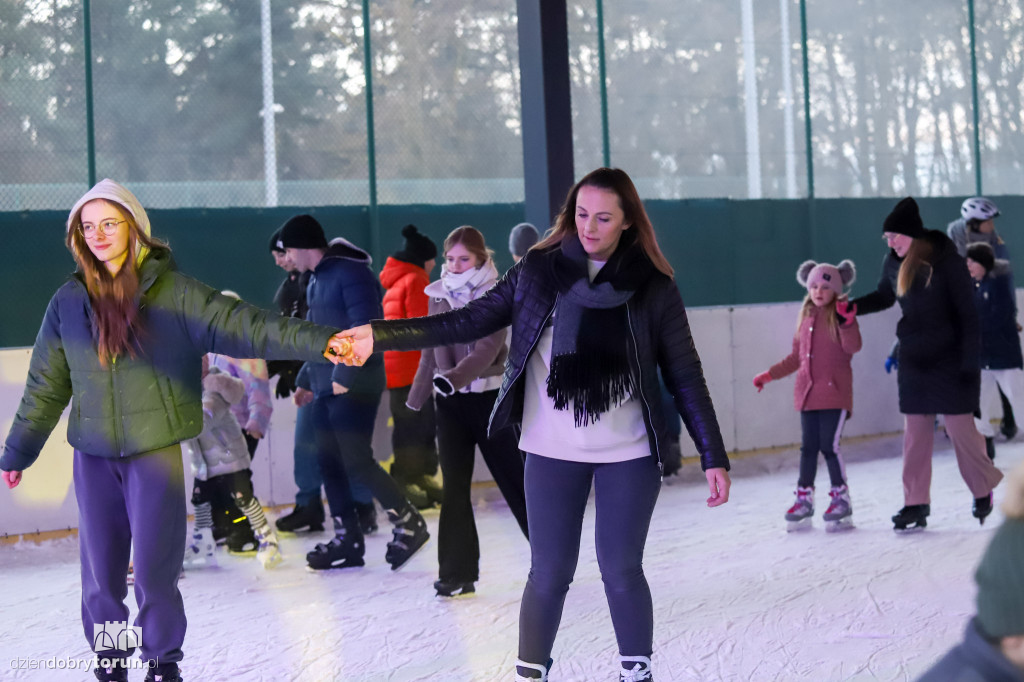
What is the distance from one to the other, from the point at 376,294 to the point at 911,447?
2678mm

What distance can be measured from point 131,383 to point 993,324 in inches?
244

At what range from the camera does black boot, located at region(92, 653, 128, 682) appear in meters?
3.23

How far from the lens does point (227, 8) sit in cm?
743

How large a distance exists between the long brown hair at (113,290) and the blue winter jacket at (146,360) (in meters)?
0.02

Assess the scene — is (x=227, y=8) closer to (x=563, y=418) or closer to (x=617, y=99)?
(x=617, y=99)

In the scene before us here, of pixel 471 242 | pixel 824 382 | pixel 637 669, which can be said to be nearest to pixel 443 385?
pixel 471 242

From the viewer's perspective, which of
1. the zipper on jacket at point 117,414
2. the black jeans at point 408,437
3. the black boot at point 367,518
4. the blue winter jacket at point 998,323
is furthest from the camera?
the blue winter jacket at point 998,323

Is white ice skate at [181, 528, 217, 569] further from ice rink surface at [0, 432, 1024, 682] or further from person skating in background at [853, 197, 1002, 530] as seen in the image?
person skating in background at [853, 197, 1002, 530]

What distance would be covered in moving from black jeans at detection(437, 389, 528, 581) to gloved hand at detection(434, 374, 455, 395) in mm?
207

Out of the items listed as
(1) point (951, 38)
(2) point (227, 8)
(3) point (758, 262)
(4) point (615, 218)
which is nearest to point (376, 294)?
(4) point (615, 218)

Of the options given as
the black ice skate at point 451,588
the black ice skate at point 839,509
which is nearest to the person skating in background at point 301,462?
the black ice skate at point 451,588

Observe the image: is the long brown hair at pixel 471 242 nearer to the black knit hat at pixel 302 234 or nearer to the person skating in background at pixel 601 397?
the black knit hat at pixel 302 234

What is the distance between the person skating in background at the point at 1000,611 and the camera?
5.30 feet

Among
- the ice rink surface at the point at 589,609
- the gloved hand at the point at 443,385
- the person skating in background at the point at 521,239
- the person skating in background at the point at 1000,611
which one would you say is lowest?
the ice rink surface at the point at 589,609
